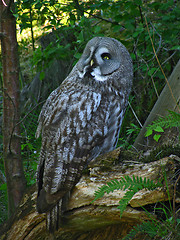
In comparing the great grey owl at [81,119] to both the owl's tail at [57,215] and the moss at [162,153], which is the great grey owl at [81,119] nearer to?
the owl's tail at [57,215]

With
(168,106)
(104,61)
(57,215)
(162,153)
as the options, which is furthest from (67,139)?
(168,106)

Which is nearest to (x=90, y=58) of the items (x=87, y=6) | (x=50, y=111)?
(x=50, y=111)

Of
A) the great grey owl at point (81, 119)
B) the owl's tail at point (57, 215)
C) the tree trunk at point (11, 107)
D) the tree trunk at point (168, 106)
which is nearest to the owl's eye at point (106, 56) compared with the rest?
the great grey owl at point (81, 119)

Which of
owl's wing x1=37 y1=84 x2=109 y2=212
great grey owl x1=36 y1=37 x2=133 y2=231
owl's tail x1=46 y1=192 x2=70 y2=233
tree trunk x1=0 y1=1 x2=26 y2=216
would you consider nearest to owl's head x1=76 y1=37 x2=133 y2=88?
great grey owl x1=36 y1=37 x2=133 y2=231

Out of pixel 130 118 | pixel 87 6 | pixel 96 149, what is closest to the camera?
pixel 96 149

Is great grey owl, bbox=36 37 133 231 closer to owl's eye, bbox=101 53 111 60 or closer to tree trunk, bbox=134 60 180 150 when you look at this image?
owl's eye, bbox=101 53 111 60

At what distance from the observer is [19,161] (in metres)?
2.80

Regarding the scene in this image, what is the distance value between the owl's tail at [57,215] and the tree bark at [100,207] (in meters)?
0.04

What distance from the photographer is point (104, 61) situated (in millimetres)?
2613

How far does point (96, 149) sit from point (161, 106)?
0.90m

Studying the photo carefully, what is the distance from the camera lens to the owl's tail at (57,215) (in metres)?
2.11

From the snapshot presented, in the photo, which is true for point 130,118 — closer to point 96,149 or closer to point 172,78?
point 172,78

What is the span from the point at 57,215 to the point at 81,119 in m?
0.77

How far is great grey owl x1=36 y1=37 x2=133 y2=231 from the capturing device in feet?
7.04
